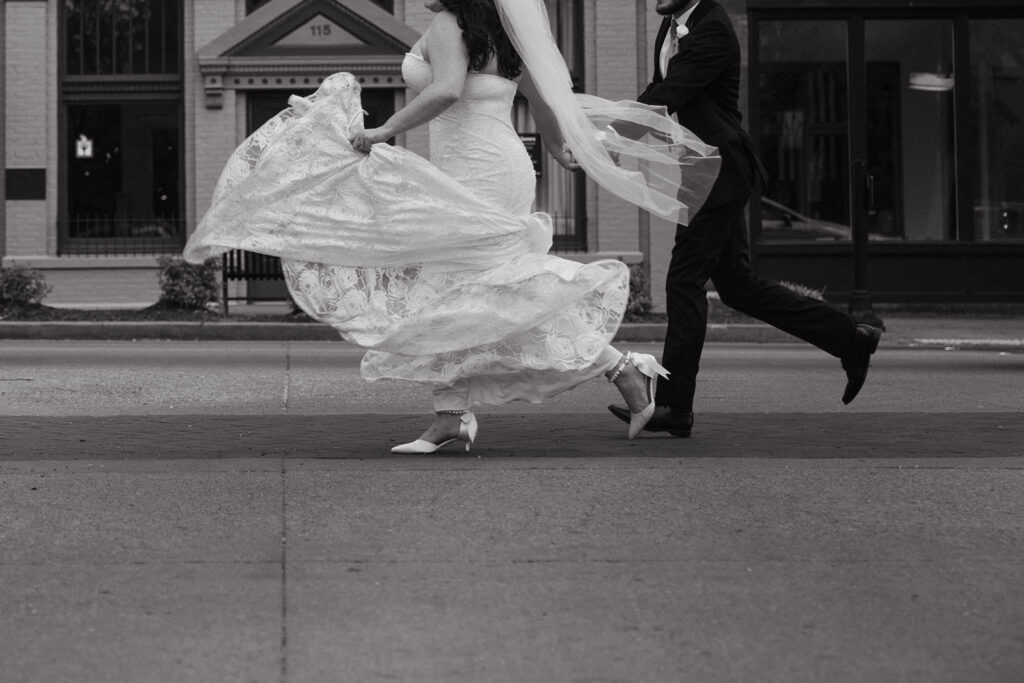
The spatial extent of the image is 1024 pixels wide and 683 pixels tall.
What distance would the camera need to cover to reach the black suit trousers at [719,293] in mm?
6746

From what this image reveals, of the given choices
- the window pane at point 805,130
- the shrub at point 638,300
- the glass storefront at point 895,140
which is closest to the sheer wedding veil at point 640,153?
the shrub at point 638,300

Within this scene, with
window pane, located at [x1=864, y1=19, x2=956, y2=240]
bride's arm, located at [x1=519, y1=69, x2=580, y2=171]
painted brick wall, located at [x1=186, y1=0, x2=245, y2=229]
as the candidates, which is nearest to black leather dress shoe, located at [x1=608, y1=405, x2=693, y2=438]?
bride's arm, located at [x1=519, y1=69, x2=580, y2=171]

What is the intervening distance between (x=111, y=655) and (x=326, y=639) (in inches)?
19.0

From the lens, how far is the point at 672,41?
6.88 meters

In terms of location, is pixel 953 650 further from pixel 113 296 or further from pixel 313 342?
pixel 113 296

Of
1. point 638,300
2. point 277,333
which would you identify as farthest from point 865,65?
point 277,333

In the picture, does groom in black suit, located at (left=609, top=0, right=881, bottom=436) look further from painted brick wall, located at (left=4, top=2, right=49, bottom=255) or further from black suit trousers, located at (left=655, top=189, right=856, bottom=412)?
painted brick wall, located at (left=4, top=2, right=49, bottom=255)

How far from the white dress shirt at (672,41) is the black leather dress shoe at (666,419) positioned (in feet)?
4.86

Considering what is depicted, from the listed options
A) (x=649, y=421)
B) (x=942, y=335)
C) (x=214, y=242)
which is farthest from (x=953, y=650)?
(x=942, y=335)

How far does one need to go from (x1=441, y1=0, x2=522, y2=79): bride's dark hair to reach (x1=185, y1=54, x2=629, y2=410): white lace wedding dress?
6 cm

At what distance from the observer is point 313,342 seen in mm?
14781

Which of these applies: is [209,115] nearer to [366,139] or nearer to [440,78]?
[366,139]

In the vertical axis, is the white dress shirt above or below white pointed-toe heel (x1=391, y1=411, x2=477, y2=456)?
above

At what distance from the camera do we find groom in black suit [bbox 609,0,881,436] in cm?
669
